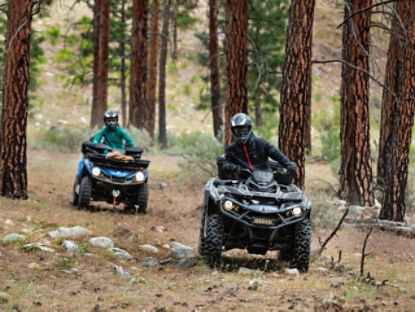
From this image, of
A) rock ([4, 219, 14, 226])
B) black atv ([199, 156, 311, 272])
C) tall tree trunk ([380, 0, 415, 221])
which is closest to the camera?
black atv ([199, 156, 311, 272])

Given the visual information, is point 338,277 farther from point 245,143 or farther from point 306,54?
point 306,54

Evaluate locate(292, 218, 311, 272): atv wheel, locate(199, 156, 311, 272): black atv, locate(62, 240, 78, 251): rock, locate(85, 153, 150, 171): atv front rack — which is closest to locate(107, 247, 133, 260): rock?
locate(62, 240, 78, 251): rock

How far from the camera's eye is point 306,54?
10578 millimetres

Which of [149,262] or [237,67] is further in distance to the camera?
[237,67]

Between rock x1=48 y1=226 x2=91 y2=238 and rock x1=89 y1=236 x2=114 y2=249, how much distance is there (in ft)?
1.30

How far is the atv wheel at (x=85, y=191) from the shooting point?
1217 cm

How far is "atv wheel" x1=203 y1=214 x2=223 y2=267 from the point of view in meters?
7.92

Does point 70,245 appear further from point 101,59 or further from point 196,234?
point 101,59

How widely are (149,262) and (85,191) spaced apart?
4.07 metres

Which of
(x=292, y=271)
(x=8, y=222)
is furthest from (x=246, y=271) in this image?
(x=8, y=222)

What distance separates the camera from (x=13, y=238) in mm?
8461

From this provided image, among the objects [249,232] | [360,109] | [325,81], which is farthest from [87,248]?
[325,81]

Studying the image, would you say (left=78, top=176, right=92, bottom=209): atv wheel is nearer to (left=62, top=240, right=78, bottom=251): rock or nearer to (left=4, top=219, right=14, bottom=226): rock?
(left=4, top=219, right=14, bottom=226): rock

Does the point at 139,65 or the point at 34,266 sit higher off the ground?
the point at 139,65
